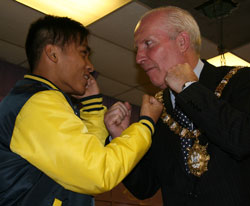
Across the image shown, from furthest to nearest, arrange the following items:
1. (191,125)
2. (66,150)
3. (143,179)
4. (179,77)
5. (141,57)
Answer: (141,57), (143,179), (191,125), (179,77), (66,150)

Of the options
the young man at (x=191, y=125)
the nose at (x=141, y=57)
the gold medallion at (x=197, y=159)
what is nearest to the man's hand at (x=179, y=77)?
the young man at (x=191, y=125)

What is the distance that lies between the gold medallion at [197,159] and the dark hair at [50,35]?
67cm

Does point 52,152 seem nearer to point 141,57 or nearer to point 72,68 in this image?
point 72,68

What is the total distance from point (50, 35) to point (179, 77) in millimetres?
581

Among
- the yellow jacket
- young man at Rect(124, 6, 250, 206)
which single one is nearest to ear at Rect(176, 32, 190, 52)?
young man at Rect(124, 6, 250, 206)

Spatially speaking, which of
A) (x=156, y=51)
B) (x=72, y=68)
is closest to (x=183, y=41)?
(x=156, y=51)

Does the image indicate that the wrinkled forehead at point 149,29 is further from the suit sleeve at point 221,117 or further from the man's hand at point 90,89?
the suit sleeve at point 221,117

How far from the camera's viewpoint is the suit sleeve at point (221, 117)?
1275 mm

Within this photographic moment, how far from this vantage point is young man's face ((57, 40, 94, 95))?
1.59 m

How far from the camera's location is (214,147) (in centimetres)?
145

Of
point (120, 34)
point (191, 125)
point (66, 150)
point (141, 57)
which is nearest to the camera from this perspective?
point (66, 150)

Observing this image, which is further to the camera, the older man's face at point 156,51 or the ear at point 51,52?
the older man's face at point 156,51

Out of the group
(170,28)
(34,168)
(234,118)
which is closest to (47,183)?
(34,168)

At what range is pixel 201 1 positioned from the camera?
3.36 m
